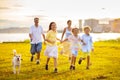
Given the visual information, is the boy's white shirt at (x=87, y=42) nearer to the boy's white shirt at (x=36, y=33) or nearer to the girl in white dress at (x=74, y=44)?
the girl in white dress at (x=74, y=44)

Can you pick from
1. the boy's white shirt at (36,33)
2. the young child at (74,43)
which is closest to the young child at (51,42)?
the young child at (74,43)

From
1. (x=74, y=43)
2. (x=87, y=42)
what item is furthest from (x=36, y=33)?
(x=87, y=42)

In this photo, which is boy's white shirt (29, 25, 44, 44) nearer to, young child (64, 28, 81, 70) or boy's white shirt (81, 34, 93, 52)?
young child (64, 28, 81, 70)

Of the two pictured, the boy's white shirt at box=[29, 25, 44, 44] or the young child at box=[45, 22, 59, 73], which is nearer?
the young child at box=[45, 22, 59, 73]

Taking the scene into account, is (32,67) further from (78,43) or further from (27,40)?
(27,40)

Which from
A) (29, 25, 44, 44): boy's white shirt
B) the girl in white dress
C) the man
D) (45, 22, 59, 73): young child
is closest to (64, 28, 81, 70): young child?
the girl in white dress

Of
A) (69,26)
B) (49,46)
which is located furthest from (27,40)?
(49,46)

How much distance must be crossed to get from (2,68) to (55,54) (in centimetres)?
271

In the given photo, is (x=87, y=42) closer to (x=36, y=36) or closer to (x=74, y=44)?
(x=74, y=44)

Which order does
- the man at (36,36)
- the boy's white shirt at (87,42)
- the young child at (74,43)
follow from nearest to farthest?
1. the young child at (74,43)
2. the boy's white shirt at (87,42)
3. the man at (36,36)

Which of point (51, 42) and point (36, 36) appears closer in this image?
point (51, 42)

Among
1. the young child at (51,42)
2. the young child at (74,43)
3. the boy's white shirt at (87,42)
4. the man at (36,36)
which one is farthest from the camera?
the man at (36,36)

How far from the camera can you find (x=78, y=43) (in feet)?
56.5

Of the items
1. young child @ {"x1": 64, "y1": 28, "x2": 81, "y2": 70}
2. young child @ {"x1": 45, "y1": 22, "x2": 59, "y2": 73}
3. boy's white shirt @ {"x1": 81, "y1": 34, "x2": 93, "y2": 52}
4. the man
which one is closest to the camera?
young child @ {"x1": 45, "y1": 22, "x2": 59, "y2": 73}
